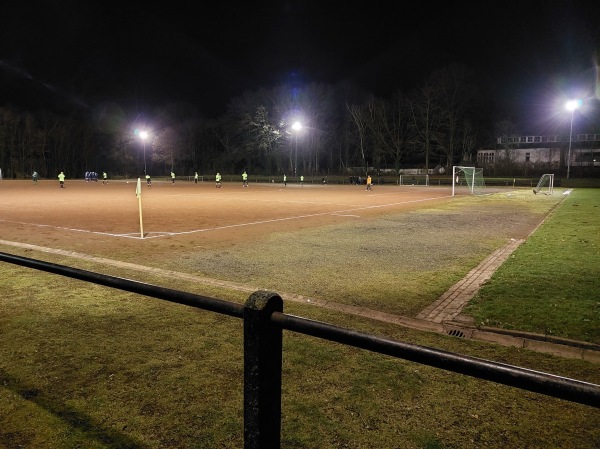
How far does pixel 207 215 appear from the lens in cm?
1917

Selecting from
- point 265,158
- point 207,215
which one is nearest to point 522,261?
point 207,215

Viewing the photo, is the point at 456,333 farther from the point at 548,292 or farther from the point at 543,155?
the point at 543,155

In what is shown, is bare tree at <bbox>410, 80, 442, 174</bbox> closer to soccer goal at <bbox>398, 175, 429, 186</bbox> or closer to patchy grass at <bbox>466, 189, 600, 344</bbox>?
soccer goal at <bbox>398, 175, 429, 186</bbox>

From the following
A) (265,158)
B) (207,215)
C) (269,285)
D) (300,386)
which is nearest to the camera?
(300,386)

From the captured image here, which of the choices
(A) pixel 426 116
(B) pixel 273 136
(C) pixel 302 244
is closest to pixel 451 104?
(A) pixel 426 116

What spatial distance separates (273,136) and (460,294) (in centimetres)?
6357

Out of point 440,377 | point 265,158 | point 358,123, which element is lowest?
point 440,377

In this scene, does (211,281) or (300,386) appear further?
(211,281)

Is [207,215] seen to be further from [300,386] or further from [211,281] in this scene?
[300,386]

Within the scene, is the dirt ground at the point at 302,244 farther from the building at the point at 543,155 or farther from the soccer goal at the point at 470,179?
the building at the point at 543,155

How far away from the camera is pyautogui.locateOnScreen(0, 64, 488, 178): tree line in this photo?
62.8 metres

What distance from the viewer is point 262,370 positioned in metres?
1.76

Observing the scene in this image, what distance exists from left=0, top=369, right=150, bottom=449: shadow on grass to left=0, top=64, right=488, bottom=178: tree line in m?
50.1

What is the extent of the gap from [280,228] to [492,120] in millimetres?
61048
